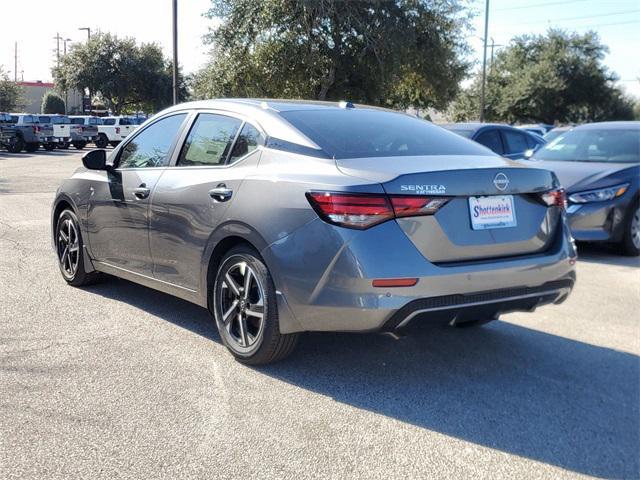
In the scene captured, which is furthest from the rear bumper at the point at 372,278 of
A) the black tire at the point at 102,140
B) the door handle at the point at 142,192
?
the black tire at the point at 102,140

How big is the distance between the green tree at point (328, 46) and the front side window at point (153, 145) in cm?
1685

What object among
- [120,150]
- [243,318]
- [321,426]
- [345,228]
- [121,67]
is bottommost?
[321,426]

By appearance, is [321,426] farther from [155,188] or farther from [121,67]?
[121,67]

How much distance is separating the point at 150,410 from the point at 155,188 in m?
1.86

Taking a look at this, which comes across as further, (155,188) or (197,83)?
(197,83)

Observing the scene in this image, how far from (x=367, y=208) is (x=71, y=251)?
3.60 m

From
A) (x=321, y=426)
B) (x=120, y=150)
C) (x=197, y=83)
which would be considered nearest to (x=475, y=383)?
(x=321, y=426)

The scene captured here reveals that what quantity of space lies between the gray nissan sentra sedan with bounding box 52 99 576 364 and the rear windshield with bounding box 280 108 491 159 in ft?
0.05

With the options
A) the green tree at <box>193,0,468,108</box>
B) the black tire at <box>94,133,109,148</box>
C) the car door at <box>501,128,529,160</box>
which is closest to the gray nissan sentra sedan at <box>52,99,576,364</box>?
the car door at <box>501,128,529,160</box>

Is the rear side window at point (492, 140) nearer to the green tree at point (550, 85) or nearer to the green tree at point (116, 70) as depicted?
the green tree at point (550, 85)

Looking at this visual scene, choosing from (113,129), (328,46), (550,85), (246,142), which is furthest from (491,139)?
(550,85)

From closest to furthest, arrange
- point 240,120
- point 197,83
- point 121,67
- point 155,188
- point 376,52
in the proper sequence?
point 240,120 → point 155,188 → point 376,52 → point 197,83 → point 121,67

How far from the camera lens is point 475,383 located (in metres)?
4.17

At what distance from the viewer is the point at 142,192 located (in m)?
5.14
